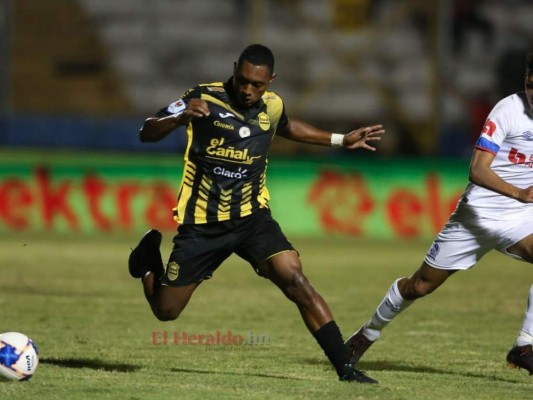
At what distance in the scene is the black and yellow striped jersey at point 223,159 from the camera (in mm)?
7348

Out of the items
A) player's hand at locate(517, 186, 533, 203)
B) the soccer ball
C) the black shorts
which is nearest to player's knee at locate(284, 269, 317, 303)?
the black shorts

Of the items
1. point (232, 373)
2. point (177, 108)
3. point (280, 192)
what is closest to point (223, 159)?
point (177, 108)

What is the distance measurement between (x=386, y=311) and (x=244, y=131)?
164 centimetres

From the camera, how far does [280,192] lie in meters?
19.3

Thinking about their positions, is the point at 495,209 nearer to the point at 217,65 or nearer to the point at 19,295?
the point at 19,295

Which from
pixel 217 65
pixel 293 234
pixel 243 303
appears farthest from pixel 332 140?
pixel 217 65

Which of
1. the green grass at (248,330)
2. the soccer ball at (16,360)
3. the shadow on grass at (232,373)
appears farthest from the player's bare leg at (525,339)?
the soccer ball at (16,360)

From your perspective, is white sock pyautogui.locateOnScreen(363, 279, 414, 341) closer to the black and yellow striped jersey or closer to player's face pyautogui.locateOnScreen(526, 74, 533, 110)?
the black and yellow striped jersey

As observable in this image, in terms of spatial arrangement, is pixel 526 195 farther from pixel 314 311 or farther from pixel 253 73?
pixel 253 73

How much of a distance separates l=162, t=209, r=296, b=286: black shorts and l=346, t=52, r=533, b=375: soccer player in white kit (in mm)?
1037

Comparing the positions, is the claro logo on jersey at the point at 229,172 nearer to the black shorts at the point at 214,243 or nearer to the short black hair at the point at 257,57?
the black shorts at the point at 214,243

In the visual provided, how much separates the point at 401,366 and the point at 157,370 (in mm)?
1764

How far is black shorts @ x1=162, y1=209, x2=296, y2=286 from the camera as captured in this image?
24.2ft

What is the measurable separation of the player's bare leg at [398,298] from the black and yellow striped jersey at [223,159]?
1.17 m
